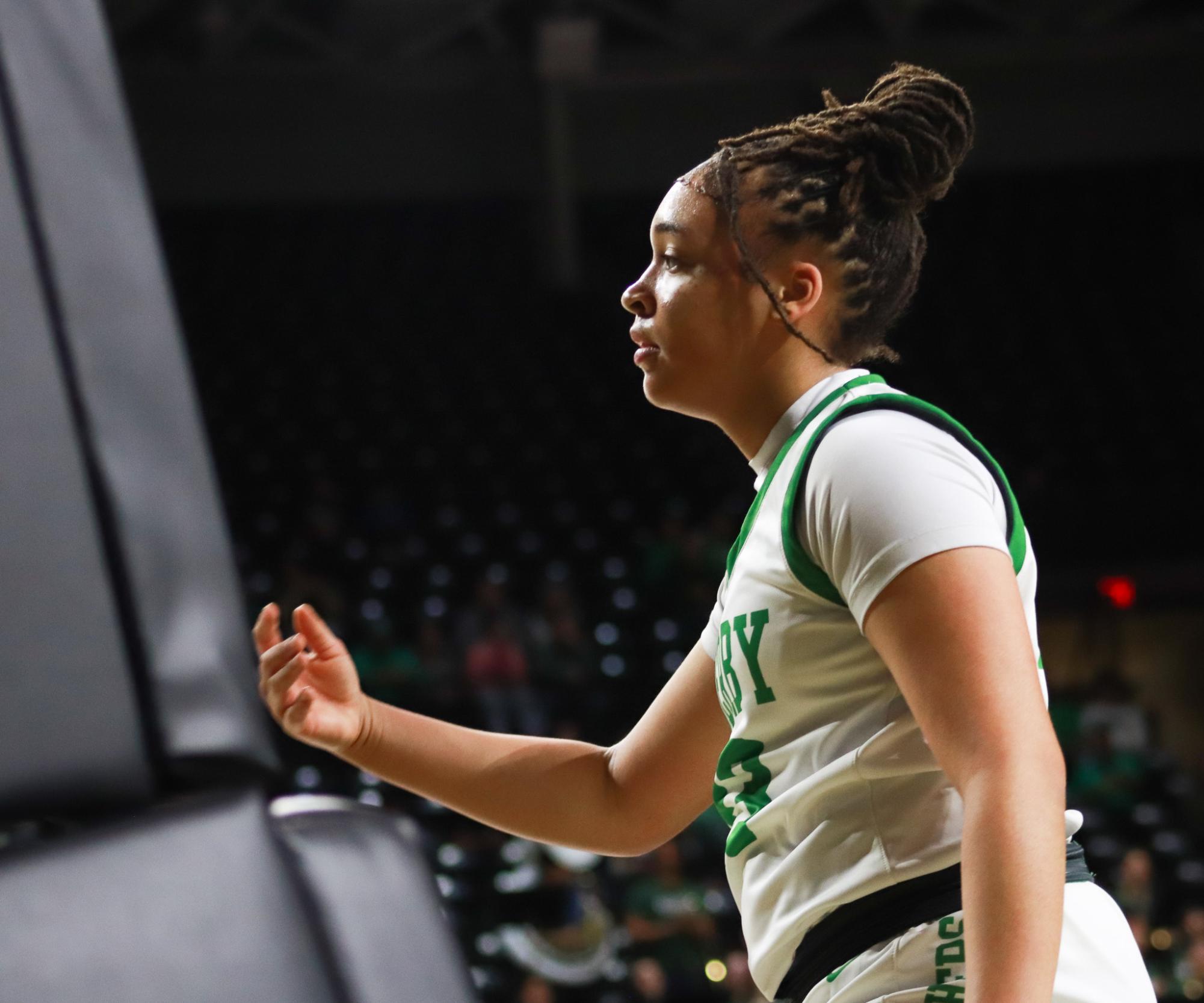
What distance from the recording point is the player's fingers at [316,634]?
85 centimetres

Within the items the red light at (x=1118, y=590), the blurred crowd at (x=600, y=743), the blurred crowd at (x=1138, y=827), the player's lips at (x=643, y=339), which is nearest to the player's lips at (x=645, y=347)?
the player's lips at (x=643, y=339)

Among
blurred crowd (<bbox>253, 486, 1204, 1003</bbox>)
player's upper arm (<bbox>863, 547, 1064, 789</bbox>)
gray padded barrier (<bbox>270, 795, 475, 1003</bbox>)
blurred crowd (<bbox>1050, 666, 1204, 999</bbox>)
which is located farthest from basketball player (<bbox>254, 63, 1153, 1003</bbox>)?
blurred crowd (<bbox>1050, 666, 1204, 999</bbox>)

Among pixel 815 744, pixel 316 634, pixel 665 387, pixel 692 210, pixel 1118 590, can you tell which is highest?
pixel 692 210

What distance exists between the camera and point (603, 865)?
3980 millimetres

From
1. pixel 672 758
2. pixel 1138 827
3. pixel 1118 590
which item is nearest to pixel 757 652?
pixel 672 758

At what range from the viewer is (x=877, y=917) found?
0.81m

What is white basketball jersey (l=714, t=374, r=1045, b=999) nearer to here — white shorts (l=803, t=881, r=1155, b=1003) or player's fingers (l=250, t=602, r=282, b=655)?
white shorts (l=803, t=881, r=1155, b=1003)

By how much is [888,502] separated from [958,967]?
271mm

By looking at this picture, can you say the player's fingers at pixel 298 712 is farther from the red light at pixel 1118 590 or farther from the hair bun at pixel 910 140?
the red light at pixel 1118 590

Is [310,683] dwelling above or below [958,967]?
above

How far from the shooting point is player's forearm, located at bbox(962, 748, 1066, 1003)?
660 millimetres

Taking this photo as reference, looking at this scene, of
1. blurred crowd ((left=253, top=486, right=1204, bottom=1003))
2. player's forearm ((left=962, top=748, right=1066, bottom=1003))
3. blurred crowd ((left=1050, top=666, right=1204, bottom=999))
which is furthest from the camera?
blurred crowd ((left=1050, top=666, right=1204, bottom=999))

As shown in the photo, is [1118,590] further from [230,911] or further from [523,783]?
[230,911]

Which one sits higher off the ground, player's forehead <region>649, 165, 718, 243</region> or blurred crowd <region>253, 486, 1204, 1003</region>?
player's forehead <region>649, 165, 718, 243</region>
